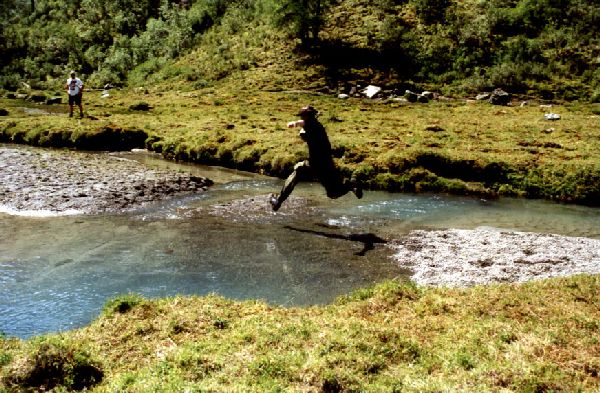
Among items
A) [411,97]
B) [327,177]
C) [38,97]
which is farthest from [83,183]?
[38,97]

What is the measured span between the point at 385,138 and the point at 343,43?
34.6m

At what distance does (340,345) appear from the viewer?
8.67 meters

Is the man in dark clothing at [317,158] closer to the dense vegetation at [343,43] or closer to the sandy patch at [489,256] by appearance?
the sandy patch at [489,256]

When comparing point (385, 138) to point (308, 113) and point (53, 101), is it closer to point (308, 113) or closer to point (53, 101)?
point (308, 113)

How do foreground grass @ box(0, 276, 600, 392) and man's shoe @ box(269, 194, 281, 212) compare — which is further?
man's shoe @ box(269, 194, 281, 212)

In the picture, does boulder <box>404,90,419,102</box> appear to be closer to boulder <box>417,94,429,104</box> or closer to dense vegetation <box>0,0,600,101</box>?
boulder <box>417,94,429,104</box>

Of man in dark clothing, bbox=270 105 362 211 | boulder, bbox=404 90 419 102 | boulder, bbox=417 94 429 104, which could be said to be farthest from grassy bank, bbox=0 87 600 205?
man in dark clothing, bbox=270 105 362 211

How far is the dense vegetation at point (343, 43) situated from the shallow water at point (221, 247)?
104 ft

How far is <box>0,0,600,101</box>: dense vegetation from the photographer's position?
5103 cm

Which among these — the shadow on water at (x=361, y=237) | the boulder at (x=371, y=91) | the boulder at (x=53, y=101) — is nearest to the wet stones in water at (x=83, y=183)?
the shadow on water at (x=361, y=237)

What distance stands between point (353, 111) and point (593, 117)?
1638cm

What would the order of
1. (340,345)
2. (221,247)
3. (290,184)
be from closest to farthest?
1. (340,345)
2. (221,247)
3. (290,184)

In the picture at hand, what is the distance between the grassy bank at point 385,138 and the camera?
2348 cm

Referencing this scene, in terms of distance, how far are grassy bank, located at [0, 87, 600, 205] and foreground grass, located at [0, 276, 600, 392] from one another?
42.1 feet
